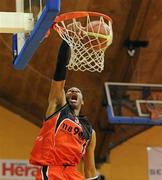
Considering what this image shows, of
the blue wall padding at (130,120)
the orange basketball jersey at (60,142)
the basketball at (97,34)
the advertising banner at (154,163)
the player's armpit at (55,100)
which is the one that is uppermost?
the basketball at (97,34)

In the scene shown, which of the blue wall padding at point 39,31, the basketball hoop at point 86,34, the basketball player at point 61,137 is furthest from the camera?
the basketball hoop at point 86,34

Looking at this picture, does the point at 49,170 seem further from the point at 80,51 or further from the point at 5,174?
the point at 5,174

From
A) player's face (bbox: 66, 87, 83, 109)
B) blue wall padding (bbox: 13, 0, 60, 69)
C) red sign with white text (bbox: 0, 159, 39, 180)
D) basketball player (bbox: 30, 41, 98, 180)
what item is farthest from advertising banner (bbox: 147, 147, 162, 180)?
blue wall padding (bbox: 13, 0, 60, 69)

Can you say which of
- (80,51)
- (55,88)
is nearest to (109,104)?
(80,51)

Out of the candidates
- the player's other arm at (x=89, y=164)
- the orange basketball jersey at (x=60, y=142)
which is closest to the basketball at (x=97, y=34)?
the orange basketball jersey at (x=60, y=142)

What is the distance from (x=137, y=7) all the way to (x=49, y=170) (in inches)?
148

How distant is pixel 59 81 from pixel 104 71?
417 centimetres

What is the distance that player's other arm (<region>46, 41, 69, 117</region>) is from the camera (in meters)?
3.77

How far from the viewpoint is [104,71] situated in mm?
7949

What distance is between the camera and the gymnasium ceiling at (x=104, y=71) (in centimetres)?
701

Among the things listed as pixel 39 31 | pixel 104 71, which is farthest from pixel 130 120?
pixel 39 31

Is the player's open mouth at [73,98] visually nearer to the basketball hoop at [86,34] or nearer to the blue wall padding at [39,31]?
the basketball hoop at [86,34]

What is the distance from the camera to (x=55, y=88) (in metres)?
3.85

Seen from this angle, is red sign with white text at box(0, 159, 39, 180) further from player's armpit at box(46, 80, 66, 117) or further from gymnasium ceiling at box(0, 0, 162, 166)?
player's armpit at box(46, 80, 66, 117)
